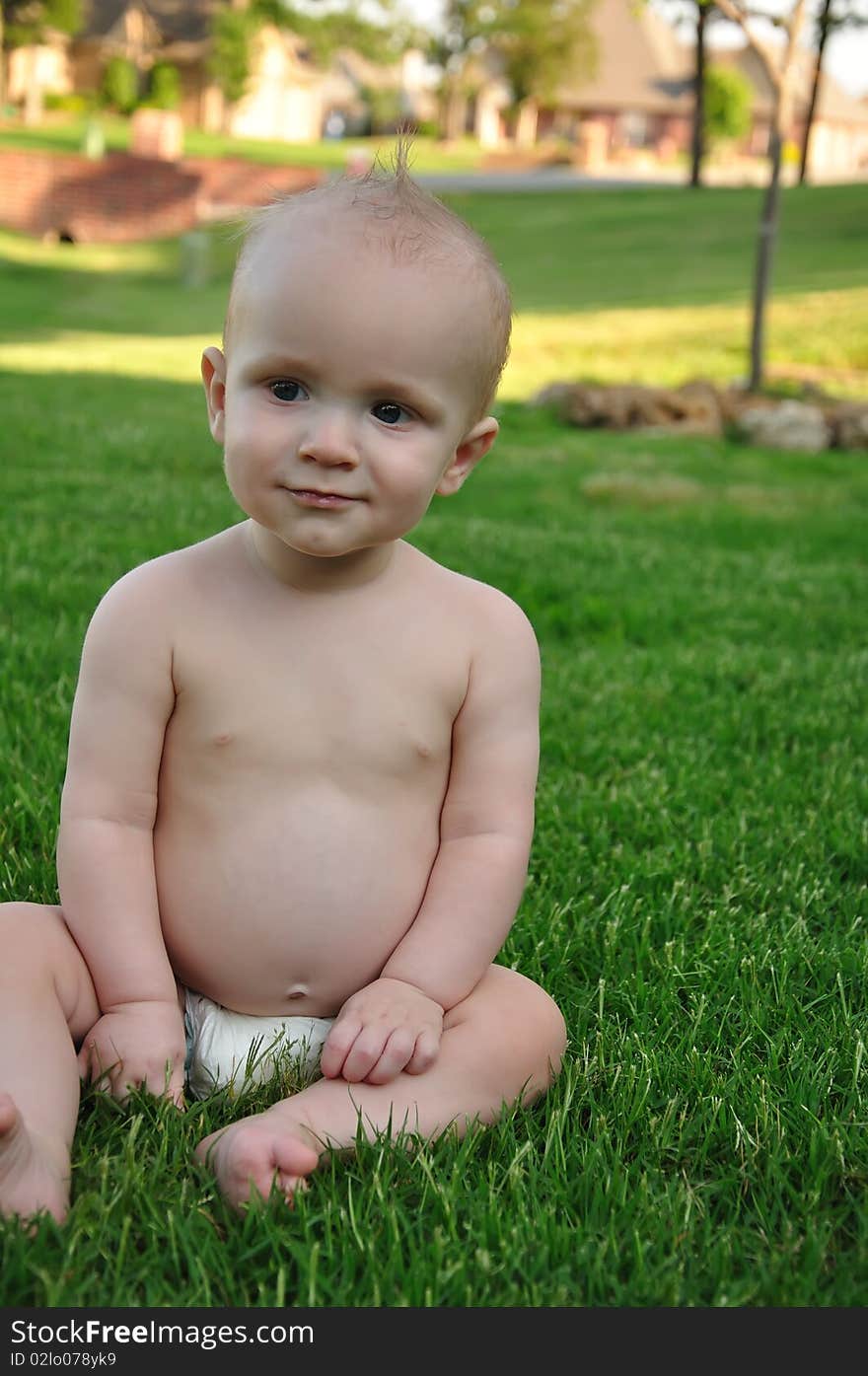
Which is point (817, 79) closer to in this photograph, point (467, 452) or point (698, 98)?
point (698, 98)

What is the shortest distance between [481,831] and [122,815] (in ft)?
1.93

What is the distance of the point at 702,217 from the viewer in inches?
1276

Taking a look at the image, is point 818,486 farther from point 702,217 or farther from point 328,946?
point 702,217

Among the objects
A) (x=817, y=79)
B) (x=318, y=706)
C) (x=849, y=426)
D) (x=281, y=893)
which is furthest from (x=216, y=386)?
(x=817, y=79)

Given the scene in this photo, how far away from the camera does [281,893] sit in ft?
7.29

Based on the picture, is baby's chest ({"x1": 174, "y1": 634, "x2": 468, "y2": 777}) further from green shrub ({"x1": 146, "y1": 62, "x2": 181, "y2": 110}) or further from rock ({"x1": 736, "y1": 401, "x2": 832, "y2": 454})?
green shrub ({"x1": 146, "y1": 62, "x2": 181, "y2": 110})

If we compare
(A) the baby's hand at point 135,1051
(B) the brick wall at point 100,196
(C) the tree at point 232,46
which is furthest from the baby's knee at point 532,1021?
(C) the tree at point 232,46

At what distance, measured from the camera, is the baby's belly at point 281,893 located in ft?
7.29

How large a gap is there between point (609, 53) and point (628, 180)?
34.3 metres

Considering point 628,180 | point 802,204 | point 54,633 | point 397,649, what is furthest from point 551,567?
point 628,180

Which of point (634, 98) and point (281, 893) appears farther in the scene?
point (634, 98)

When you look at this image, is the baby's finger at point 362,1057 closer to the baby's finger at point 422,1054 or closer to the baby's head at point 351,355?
the baby's finger at point 422,1054

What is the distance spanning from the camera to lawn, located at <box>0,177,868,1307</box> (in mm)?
1771

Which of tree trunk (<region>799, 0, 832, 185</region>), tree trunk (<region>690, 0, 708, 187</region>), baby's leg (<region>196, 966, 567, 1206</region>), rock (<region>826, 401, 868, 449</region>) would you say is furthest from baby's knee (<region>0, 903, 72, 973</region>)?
tree trunk (<region>799, 0, 832, 185</region>)
